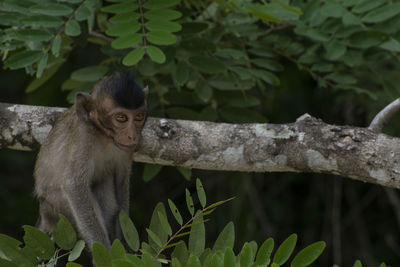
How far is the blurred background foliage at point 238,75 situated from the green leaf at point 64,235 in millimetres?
1632

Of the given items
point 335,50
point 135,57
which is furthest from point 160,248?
point 335,50

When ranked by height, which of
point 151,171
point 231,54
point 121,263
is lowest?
point 151,171

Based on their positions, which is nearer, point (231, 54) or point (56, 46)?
point (56, 46)

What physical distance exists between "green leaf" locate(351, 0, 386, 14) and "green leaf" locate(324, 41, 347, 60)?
0.37 m

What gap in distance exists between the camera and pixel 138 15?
4.92 m

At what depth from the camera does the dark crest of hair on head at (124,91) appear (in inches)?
186

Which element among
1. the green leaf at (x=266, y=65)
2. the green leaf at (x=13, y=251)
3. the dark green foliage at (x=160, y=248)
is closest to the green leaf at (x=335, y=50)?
the green leaf at (x=266, y=65)

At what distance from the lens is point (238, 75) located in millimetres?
5836

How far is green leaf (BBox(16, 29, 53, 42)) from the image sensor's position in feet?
16.1

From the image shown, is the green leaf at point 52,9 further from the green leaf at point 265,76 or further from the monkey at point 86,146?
the green leaf at point 265,76

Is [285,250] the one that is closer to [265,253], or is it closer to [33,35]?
[265,253]

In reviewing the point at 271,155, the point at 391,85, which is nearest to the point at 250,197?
the point at 391,85

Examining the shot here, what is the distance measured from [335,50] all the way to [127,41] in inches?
82.5

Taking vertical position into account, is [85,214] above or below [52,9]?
below
